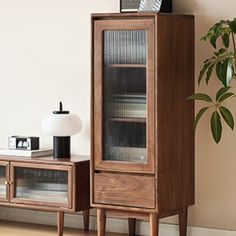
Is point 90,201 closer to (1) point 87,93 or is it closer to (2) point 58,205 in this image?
(2) point 58,205

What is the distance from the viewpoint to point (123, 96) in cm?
545

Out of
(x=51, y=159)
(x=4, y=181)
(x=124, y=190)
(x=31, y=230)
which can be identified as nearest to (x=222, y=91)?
(x=124, y=190)

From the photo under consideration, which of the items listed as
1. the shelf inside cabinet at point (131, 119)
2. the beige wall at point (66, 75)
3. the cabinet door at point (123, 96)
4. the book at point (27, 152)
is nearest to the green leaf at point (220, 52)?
the beige wall at point (66, 75)

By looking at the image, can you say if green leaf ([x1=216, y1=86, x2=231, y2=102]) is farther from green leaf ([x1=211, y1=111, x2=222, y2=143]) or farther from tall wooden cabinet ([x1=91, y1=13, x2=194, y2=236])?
tall wooden cabinet ([x1=91, y1=13, x2=194, y2=236])

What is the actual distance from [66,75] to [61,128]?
0.54 meters

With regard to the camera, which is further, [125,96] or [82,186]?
[82,186]

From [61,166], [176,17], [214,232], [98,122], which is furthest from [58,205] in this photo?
[176,17]

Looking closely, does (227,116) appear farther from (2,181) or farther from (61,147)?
(2,181)

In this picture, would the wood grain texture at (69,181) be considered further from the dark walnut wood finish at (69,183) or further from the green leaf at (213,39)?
the green leaf at (213,39)

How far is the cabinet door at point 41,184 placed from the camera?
5.79 metres

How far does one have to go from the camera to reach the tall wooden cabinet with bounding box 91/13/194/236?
528cm

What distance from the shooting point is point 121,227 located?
609cm

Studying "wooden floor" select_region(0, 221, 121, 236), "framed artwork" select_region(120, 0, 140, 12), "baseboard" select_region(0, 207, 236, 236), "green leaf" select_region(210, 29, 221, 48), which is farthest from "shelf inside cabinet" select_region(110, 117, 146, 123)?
"wooden floor" select_region(0, 221, 121, 236)

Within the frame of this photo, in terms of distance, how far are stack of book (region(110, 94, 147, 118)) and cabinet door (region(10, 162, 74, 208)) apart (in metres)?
0.56
